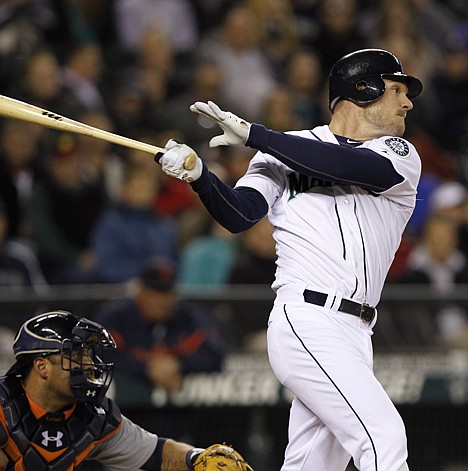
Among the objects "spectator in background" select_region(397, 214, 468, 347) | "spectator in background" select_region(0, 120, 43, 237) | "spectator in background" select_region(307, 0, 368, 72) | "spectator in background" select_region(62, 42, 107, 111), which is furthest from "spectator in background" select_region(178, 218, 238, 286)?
"spectator in background" select_region(307, 0, 368, 72)

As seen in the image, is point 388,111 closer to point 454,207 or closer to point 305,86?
point 454,207

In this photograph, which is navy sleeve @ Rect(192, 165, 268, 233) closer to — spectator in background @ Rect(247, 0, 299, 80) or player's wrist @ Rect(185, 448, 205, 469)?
player's wrist @ Rect(185, 448, 205, 469)

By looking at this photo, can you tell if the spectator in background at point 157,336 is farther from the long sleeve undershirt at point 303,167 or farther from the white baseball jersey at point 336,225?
the long sleeve undershirt at point 303,167

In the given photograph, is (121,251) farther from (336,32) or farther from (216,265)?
(336,32)

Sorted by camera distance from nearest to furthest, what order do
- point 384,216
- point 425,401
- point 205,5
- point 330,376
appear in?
1. point 330,376
2. point 384,216
3. point 425,401
4. point 205,5

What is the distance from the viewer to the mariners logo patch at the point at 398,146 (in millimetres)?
3984

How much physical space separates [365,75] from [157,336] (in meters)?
2.98

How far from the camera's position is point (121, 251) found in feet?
24.2

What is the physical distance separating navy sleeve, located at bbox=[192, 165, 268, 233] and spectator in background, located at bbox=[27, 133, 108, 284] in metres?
3.48

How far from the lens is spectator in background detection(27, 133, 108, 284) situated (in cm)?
743

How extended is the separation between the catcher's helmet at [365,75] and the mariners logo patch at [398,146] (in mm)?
173

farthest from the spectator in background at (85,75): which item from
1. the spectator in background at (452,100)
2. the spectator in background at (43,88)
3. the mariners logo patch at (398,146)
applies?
the mariners logo patch at (398,146)

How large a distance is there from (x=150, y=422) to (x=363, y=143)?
308cm

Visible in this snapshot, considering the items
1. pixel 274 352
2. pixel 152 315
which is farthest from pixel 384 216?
pixel 152 315
